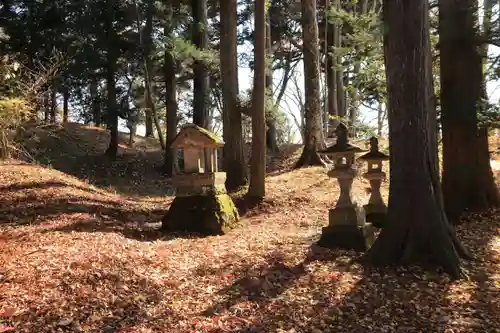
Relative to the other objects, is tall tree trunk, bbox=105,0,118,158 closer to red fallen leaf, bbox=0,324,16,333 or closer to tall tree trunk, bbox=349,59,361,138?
tall tree trunk, bbox=349,59,361,138

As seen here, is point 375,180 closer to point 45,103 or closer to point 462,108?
point 462,108

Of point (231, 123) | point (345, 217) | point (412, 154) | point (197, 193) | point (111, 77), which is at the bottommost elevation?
point (345, 217)

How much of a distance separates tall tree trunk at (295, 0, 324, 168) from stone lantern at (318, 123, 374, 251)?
7772 millimetres

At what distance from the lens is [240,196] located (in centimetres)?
1245

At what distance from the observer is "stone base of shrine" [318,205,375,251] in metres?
7.56

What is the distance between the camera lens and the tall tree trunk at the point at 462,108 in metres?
8.89

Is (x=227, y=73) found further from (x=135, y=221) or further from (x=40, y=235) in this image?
(x=40, y=235)

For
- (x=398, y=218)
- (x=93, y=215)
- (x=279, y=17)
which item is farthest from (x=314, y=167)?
(x=279, y=17)

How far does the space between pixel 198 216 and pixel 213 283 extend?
341 centimetres

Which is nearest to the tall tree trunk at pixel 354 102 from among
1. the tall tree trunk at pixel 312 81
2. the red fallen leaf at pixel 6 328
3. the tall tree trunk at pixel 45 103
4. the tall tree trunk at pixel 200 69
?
the tall tree trunk at pixel 312 81

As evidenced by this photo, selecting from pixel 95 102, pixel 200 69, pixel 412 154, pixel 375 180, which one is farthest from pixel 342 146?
pixel 95 102

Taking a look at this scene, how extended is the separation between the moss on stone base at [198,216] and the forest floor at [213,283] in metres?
0.33

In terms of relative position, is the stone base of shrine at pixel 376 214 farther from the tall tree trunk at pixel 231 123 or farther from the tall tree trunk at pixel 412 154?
the tall tree trunk at pixel 231 123

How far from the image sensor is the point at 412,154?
6277 mm
